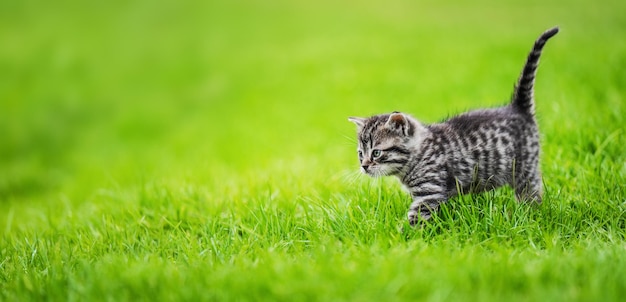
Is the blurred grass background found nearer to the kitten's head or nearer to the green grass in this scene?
the green grass

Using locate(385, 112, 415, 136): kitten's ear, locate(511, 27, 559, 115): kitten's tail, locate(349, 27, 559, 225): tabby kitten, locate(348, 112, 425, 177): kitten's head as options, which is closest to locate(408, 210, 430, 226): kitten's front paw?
locate(349, 27, 559, 225): tabby kitten

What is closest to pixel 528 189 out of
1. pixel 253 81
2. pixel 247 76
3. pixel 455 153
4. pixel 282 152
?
pixel 455 153

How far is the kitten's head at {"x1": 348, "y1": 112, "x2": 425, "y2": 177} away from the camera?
16.3ft

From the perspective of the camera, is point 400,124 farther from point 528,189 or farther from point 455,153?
point 528,189

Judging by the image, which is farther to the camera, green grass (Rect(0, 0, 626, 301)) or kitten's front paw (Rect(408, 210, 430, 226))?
kitten's front paw (Rect(408, 210, 430, 226))

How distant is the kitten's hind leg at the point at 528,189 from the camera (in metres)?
5.20

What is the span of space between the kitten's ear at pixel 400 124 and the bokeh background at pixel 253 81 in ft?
4.96

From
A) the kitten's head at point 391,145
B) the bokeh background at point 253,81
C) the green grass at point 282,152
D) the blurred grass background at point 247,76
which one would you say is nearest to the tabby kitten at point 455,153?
the kitten's head at point 391,145

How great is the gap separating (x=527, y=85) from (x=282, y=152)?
16.4 feet

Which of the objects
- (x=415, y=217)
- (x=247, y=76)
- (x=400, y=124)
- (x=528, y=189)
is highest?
(x=247, y=76)

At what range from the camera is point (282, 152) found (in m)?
9.71

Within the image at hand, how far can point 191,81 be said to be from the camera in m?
18.2

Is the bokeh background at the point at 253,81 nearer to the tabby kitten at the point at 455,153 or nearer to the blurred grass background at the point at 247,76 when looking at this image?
the blurred grass background at the point at 247,76

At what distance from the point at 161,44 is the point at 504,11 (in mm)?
12697
